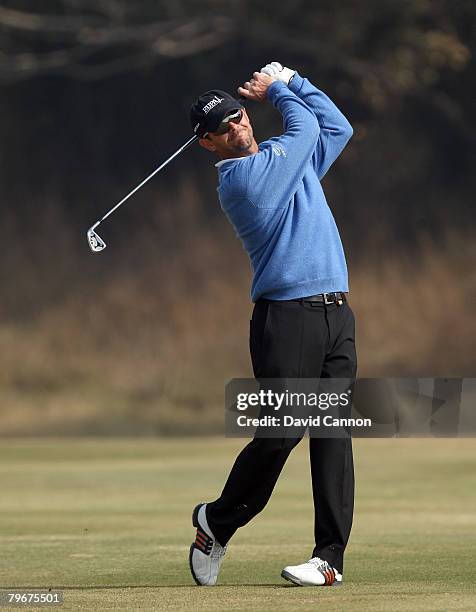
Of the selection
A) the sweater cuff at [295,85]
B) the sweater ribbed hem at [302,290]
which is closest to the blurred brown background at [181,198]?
the sweater cuff at [295,85]

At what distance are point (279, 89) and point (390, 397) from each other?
476 centimetres

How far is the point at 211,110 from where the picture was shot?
526 cm

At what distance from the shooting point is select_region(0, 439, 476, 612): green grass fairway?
4.79 metres

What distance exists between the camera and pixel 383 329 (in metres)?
19.4

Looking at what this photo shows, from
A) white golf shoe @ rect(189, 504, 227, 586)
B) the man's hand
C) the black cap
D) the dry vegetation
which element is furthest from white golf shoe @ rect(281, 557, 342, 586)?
the dry vegetation

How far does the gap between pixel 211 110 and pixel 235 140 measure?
125 millimetres

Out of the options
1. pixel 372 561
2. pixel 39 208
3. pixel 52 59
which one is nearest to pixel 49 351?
pixel 39 208

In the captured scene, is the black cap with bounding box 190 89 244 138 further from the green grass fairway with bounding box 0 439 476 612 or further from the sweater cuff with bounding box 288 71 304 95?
the green grass fairway with bounding box 0 439 476 612

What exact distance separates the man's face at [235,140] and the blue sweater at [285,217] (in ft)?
0.24

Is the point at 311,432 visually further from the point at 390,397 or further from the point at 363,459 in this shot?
the point at 363,459

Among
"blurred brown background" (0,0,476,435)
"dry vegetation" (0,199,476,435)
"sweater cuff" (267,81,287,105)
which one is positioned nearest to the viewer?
"sweater cuff" (267,81,287,105)

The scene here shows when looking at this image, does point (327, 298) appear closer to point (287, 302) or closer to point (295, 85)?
point (287, 302)

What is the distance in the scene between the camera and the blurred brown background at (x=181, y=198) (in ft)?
63.5

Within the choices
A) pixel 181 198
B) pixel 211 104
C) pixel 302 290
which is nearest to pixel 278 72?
pixel 211 104
